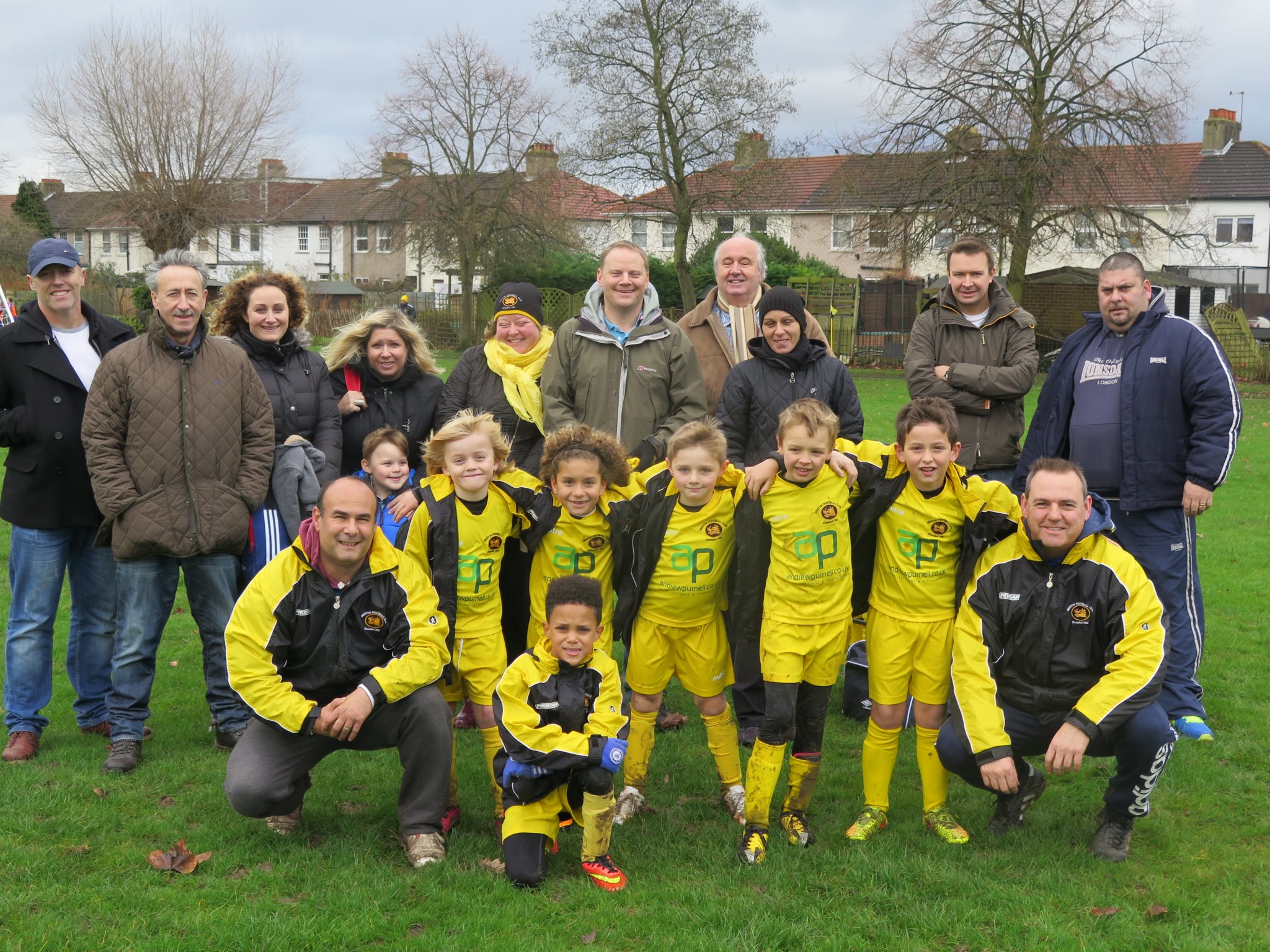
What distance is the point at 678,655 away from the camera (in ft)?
16.3

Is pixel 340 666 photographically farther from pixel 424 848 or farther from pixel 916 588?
pixel 916 588

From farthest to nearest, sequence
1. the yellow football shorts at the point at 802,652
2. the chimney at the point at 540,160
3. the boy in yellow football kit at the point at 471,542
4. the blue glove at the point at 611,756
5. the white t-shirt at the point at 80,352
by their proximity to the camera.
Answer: the chimney at the point at 540,160, the white t-shirt at the point at 80,352, the boy in yellow football kit at the point at 471,542, the yellow football shorts at the point at 802,652, the blue glove at the point at 611,756

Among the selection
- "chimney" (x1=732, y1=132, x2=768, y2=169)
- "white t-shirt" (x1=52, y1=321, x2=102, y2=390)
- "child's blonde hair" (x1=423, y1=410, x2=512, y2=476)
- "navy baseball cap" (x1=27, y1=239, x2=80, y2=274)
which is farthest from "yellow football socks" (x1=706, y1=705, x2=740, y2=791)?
"chimney" (x1=732, y1=132, x2=768, y2=169)

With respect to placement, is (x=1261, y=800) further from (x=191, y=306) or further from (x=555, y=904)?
(x=191, y=306)

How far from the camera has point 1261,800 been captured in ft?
16.0

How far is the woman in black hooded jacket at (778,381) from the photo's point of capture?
17.1ft

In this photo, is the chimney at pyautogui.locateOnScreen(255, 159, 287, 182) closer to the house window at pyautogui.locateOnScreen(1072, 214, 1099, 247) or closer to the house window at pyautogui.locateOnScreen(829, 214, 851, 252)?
the house window at pyautogui.locateOnScreen(829, 214, 851, 252)

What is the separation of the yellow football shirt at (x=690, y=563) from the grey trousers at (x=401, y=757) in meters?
1.08

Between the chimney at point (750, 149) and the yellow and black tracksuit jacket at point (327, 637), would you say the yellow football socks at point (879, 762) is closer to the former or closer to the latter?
the yellow and black tracksuit jacket at point (327, 637)

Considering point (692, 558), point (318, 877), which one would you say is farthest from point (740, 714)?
point (318, 877)

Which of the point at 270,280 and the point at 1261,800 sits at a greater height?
the point at 270,280

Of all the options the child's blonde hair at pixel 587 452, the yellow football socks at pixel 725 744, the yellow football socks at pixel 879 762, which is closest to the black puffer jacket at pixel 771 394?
the child's blonde hair at pixel 587 452

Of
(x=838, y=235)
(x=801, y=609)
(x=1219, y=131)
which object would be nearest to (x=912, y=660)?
(x=801, y=609)

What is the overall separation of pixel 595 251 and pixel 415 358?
128ft
